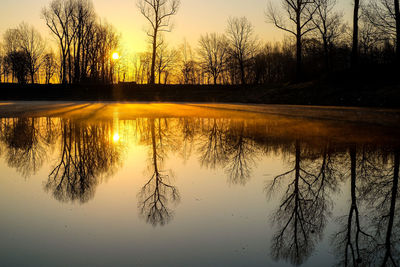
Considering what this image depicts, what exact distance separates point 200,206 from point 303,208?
1358 mm

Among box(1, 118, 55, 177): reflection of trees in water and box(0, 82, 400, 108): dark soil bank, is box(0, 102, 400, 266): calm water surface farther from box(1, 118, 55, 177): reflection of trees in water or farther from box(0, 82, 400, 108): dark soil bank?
box(0, 82, 400, 108): dark soil bank

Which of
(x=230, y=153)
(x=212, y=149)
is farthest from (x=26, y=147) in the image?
(x=230, y=153)

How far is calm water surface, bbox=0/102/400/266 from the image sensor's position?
3146 millimetres

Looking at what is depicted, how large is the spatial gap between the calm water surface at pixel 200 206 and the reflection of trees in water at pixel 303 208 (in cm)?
2

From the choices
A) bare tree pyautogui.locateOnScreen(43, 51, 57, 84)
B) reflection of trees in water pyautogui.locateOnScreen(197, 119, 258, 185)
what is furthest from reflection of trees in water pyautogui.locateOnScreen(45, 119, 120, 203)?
bare tree pyautogui.locateOnScreen(43, 51, 57, 84)

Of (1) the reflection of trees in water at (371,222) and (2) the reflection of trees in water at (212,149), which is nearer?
(1) the reflection of trees in water at (371,222)

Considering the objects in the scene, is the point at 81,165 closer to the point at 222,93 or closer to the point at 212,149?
the point at 212,149

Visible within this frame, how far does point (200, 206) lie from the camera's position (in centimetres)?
437

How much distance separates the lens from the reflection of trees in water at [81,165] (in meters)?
4.96

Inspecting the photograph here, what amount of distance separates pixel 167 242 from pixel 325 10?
58.8m

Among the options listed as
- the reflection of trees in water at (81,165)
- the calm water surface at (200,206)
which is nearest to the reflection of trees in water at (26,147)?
the calm water surface at (200,206)

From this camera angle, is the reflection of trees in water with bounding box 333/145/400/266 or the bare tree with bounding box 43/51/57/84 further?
the bare tree with bounding box 43/51/57/84

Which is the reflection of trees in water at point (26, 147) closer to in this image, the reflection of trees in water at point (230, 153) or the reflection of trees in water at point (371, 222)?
the reflection of trees in water at point (230, 153)

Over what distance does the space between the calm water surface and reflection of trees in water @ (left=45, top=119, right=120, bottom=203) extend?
0.02m
